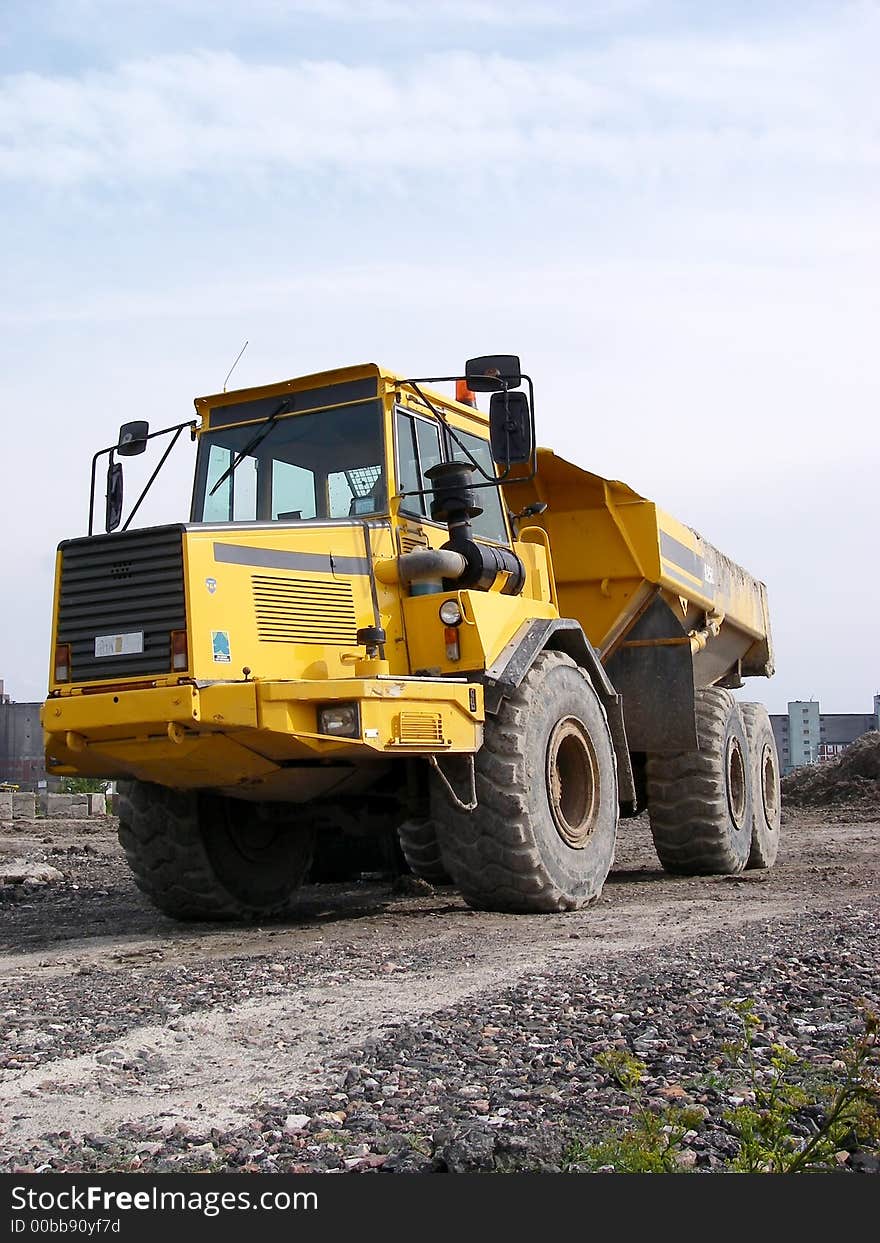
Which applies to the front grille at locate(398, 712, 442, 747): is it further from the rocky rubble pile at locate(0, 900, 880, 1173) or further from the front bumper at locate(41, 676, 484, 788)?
the rocky rubble pile at locate(0, 900, 880, 1173)

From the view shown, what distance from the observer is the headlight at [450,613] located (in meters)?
7.64

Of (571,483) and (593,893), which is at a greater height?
(571,483)

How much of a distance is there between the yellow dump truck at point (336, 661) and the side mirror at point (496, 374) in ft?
0.04

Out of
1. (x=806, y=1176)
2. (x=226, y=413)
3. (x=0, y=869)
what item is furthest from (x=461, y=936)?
(x=0, y=869)

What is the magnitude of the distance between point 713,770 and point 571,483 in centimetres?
266

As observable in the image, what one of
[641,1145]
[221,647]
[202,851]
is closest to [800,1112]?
[641,1145]

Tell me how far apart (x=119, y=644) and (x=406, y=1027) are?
9.96ft

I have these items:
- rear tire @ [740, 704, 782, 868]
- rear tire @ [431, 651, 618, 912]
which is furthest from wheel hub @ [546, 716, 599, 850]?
rear tire @ [740, 704, 782, 868]

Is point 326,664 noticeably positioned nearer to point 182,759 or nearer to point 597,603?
point 182,759

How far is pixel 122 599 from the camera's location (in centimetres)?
693

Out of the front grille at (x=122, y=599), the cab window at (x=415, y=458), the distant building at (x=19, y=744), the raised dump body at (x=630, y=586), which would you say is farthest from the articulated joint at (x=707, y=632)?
the distant building at (x=19, y=744)

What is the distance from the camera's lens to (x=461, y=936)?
688cm

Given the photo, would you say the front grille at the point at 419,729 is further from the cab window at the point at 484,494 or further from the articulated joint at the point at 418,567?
the cab window at the point at 484,494

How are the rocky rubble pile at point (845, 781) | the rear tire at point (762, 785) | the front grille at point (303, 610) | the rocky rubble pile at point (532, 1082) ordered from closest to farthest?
the rocky rubble pile at point (532, 1082)
the front grille at point (303, 610)
the rear tire at point (762, 785)
the rocky rubble pile at point (845, 781)
